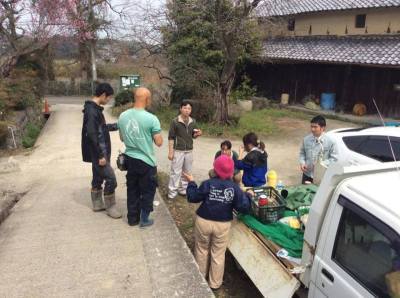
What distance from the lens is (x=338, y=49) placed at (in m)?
16.9

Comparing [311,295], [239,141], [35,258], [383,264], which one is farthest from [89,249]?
[239,141]

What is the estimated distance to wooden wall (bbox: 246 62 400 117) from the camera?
1559 cm

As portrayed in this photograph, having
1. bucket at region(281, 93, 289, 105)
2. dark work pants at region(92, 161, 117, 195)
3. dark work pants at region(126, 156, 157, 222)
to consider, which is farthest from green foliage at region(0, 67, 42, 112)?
bucket at region(281, 93, 289, 105)

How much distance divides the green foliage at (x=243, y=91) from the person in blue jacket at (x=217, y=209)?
50.4 feet

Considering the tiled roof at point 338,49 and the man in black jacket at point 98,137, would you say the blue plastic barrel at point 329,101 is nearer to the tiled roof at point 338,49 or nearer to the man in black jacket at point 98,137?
the tiled roof at point 338,49

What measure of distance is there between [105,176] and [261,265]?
234cm

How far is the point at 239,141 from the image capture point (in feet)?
39.8

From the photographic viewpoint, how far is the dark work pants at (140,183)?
4.48 m

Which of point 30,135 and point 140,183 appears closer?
point 140,183

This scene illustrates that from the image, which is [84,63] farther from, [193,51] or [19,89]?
[193,51]

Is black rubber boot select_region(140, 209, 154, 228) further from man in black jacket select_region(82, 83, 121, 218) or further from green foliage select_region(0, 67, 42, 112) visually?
green foliage select_region(0, 67, 42, 112)

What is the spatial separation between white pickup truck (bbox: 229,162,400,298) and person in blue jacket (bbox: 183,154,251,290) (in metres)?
0.66

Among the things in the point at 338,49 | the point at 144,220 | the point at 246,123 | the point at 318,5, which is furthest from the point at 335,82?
the point at 144,220

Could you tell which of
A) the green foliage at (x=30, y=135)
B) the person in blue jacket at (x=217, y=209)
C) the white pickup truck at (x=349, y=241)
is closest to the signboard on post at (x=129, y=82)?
the green foliage at (x=30, y=135)
